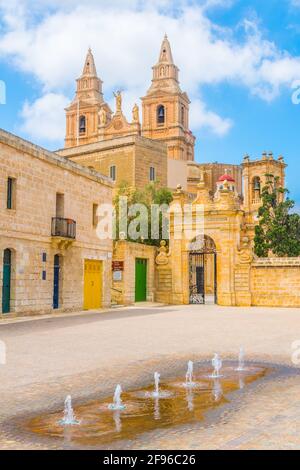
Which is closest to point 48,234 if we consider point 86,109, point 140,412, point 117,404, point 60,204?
point 60,204

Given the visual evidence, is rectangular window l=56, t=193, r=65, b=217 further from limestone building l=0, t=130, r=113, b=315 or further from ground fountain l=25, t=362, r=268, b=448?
ground fountain l=25, t=362, r=268, b=448

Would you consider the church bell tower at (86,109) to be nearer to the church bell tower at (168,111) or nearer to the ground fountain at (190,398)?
the church bell tower at (168,111)

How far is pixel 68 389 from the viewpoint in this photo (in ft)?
26.1

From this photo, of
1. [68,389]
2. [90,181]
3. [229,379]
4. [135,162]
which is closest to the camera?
[68,389]

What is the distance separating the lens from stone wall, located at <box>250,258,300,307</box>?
94.5 feet

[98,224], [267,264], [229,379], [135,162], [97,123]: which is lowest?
[229,379]

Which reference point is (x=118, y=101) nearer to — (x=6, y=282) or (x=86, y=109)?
(x=86, y=109)

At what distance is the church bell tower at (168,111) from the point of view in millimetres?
69625

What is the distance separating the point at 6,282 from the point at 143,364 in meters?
11.3

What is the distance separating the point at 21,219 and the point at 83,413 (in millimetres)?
15185

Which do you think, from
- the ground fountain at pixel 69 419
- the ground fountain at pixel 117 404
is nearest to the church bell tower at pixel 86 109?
the ground fountain at pixel 117 404

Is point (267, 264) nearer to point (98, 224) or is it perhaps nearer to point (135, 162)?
point (98, 224)

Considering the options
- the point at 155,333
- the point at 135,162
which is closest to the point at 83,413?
the point at 155,333

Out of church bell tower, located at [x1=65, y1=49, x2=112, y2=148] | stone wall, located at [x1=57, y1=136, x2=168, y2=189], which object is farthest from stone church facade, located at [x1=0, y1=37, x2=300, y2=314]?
church bell tower, located at [x1=65, y1=49, x2=112, y2=148]
